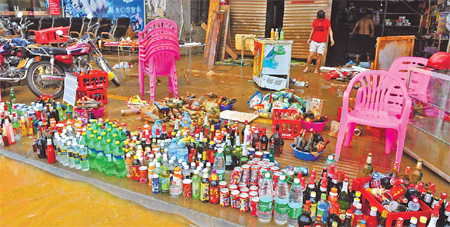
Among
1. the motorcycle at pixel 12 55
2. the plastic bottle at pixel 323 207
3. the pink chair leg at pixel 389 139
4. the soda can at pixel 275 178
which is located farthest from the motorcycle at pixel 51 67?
the pink chair leg at pixel 389 139

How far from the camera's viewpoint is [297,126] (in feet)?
13.8

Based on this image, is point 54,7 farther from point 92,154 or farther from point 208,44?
point 92,154

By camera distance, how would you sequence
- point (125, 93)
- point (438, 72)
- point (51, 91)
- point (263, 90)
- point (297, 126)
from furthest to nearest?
point (263, 90)
point (125, 93)
point (51, 91)
point (297, 126)
point (438, 72)

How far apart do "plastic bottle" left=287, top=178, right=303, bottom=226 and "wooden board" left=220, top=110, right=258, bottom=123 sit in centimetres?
239

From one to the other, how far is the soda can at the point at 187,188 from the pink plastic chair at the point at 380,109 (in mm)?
1760

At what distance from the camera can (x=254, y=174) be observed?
280 centimetres

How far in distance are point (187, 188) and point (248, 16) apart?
33.1 feet

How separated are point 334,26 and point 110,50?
898 centimetres

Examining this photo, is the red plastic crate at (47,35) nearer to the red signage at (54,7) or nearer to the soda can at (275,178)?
the soda can at (275,178)

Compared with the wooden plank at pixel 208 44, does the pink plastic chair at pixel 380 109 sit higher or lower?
lower

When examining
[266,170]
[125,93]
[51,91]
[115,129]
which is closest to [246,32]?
[125,93]

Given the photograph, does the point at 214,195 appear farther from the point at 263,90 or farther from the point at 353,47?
the point at 353,47

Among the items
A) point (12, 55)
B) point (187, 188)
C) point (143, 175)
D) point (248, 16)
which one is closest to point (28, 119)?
point (143, 175)

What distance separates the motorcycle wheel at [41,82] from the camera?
5.65 m
